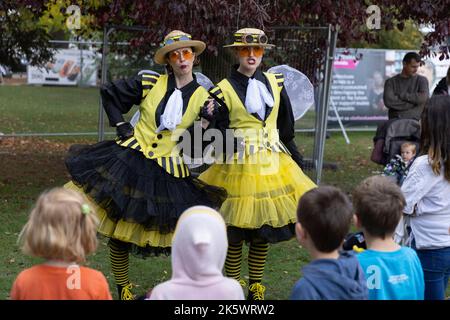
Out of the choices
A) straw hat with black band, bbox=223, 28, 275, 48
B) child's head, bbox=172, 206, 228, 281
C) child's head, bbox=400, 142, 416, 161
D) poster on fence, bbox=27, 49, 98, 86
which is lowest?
poster on fence, bbox=27, 49, 98, 86

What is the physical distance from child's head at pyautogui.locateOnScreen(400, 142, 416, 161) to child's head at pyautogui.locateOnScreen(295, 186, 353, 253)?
11.6 feet

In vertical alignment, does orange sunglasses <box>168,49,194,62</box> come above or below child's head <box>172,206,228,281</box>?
above

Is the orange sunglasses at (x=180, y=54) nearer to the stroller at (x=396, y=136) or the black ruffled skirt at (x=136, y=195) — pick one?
the black ruffled skirt at (x=136, y=195)

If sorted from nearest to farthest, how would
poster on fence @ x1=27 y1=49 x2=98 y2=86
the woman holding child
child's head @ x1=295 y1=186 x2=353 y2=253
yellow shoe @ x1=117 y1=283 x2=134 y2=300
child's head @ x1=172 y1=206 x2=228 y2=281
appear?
child's head @ x1=172 y1=206 x2=228 y2=281, child's head @ x1=295 y1=186 x2=353 y2=253, the woman holding child, yellow shoe @ x1=117 y1=283 x2=134 y2=300, poster on fence @ x1=27 y1=49 x2=98 y2=86

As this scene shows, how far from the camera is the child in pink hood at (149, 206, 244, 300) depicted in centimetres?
297

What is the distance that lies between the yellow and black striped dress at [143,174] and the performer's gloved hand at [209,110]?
0.17 ft

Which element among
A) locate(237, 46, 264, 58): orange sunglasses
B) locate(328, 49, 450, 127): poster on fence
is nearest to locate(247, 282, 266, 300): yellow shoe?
locate(237, 46, 264, 58): orange sunglasses

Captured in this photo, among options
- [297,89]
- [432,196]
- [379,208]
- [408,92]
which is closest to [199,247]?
[379,208]

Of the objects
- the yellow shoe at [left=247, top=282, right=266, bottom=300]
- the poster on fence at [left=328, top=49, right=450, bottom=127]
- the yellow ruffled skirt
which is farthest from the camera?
the poster on fence at [left=328, top=49, right=450, bottom=127]

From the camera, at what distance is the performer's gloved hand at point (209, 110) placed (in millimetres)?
5137

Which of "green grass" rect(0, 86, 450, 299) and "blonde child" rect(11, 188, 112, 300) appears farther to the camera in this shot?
"green grass" rect(0, 86, 450, 299)

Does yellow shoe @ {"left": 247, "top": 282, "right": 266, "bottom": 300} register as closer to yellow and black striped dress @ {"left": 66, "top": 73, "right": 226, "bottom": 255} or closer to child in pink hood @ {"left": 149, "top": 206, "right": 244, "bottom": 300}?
yellow and black striped dress @ {"left": 66, "top": 73, "right": 226, "bottom": 255}

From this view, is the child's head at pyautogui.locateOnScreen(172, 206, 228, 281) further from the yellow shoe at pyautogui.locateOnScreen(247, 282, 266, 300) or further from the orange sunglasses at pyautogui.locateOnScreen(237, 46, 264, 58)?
the orange sunglasses at pyautogui.locateOnScreen(237, 46, 264, 58)
